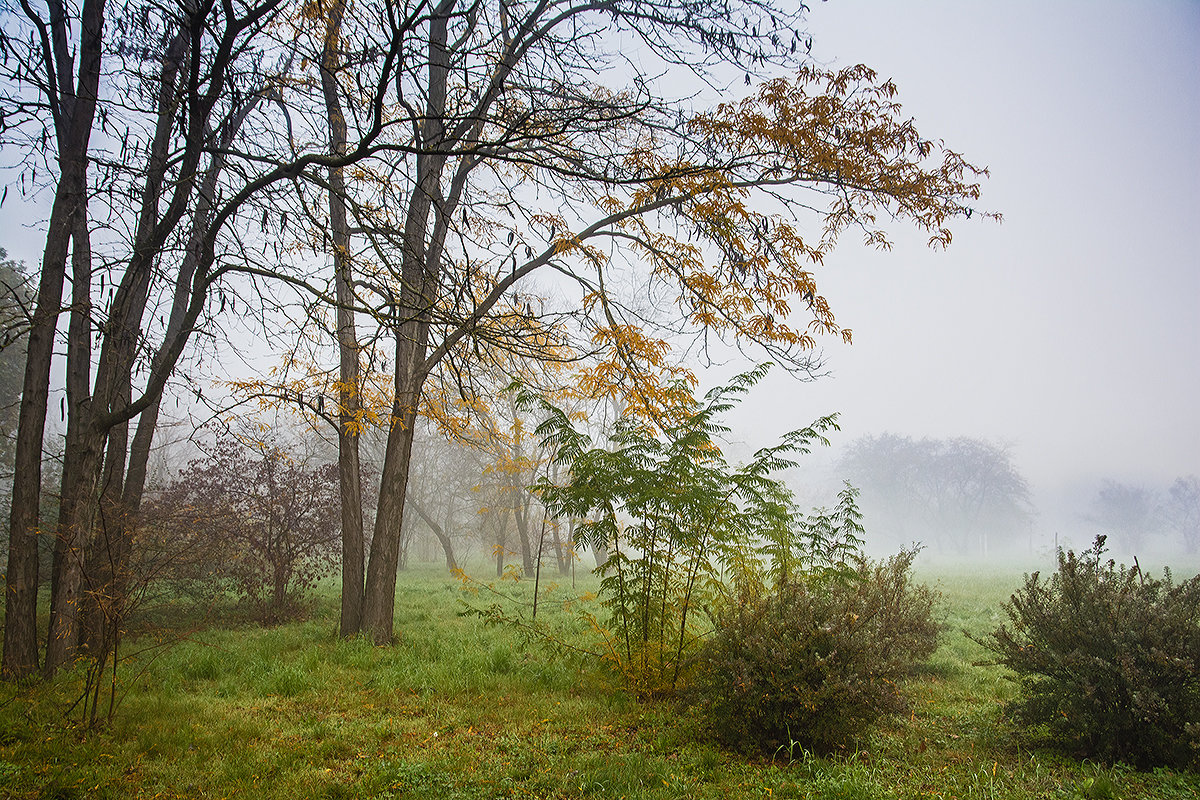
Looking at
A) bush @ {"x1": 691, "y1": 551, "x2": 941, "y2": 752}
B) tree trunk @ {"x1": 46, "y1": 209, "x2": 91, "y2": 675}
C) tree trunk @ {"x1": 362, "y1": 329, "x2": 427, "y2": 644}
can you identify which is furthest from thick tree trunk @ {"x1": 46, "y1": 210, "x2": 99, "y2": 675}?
bush @ {"x1": 691, "y1": 551, "x2": 941, "y2": 752}

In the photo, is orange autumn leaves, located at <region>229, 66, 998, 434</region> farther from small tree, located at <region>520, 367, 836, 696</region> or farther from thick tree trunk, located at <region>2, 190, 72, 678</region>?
thick tree trunk, located at <region>2, 190, 72, 678</region>

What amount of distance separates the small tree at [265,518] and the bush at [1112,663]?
34.7ft

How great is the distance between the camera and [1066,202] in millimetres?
197500

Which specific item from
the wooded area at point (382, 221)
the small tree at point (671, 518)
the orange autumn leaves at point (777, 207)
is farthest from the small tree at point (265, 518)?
the small tree at point (671, 518)

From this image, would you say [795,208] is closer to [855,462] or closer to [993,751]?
[993,751]

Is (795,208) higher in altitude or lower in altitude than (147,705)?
higher

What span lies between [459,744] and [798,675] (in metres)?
2.51

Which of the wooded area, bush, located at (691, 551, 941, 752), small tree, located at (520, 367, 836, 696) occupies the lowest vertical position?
bush, located at (691, 551, 941, 752)

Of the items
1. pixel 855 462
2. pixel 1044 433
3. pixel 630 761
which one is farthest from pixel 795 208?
pixel 1044 433

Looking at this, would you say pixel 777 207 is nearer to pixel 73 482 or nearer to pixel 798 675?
pixel 798 675

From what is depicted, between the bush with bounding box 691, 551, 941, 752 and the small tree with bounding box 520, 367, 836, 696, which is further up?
the small tree with bounding box 520, 367, 836, 696

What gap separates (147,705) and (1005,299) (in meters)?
201

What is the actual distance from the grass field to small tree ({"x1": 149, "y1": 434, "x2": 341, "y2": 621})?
371 cm

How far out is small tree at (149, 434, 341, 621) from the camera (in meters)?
10.4
